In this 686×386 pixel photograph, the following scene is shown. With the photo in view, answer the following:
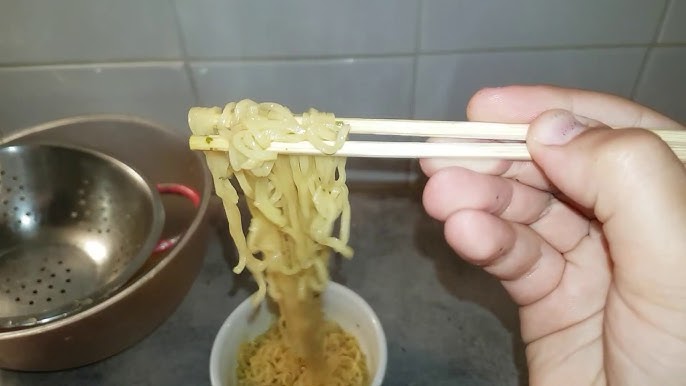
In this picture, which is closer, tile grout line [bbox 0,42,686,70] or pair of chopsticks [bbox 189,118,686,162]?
pair of chopsticks [bbox 189,118,686,162]

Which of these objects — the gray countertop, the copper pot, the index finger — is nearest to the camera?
the index finger

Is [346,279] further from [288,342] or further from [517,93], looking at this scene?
[517,93]

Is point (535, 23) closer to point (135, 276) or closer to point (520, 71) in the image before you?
point (520, 71)

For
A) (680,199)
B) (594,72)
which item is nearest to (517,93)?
(680,199)

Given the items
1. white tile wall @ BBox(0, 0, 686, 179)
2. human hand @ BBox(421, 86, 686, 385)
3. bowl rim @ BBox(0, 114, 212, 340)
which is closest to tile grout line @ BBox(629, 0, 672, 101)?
white tile wall @ BBox(0, 0, 686, 179)

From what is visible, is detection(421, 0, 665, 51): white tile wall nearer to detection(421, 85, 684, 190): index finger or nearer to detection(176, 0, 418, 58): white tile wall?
detection(176, 0, 418, 58): white tile wall

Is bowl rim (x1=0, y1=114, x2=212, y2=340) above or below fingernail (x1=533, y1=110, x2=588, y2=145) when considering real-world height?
below

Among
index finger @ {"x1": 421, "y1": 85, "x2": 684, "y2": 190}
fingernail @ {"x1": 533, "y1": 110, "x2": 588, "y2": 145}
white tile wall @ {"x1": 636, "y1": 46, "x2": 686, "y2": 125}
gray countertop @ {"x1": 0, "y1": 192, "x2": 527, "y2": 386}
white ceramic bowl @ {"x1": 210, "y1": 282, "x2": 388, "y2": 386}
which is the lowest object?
gray countertop @ {"x1": 0, "y1": 192, "x2": 527, "y2": 386}
